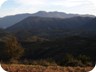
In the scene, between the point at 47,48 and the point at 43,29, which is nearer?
the point at 47,48

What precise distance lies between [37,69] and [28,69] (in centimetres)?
13

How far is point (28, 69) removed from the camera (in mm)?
4031

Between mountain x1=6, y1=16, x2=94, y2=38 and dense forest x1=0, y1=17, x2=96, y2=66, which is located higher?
dense forest x1=0, y1=17, x2=96, y2=66

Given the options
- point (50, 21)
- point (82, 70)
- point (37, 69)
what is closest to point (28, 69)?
point (37, 69)

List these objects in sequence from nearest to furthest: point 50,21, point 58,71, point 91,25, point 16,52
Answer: point 58,71, point 16,52, point 91,25, point 50,21

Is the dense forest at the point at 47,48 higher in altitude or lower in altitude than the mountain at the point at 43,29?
higher

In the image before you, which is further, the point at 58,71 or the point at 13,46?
the point at 13,46

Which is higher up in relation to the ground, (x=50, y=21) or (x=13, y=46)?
(x=13, y=46)

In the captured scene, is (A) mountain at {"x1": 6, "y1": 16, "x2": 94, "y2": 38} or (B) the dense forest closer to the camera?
(B) the dense forest

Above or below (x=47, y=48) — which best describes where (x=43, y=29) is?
below

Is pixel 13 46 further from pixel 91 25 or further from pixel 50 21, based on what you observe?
pixel 50 21

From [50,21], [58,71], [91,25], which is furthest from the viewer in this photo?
[50,21]

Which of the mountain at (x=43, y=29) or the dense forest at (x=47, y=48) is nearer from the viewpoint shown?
the dense forest at (x=47, y=48)

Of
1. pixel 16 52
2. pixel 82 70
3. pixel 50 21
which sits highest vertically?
pixel 82 70
